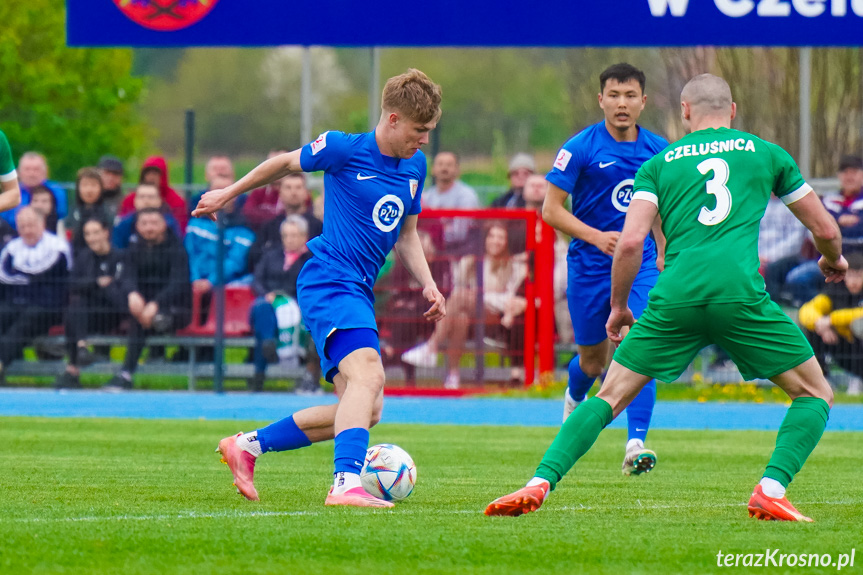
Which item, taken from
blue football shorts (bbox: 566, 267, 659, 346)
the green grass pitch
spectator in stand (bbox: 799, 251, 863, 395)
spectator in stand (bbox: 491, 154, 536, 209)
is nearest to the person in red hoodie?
spectator in stand (bbox: 491, 154, 536, 209)

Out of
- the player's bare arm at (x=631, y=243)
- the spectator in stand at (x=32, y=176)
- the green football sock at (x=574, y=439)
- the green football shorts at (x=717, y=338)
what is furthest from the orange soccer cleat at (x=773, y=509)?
the spectator in stand at (x=32, y=176)

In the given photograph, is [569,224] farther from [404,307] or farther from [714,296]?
[404,307]

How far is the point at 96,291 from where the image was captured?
15555 millimetres

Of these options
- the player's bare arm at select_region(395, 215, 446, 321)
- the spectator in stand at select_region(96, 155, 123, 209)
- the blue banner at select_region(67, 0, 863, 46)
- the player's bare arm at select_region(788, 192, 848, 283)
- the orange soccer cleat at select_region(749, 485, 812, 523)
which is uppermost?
the blue banner at select_region(67, 0, 863, 46)

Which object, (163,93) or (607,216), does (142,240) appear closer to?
(607,216)

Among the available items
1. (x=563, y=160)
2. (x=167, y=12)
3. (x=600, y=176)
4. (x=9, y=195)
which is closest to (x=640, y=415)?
(x=600, y=176)

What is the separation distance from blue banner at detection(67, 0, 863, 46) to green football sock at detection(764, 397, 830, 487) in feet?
36.9

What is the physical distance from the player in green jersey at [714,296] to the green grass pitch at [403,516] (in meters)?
0.35

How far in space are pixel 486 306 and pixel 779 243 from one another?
3.31 meters

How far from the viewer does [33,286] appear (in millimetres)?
15594

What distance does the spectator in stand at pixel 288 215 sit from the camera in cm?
1515

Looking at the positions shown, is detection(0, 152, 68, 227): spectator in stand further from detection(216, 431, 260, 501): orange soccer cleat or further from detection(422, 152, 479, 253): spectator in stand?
detection(216, 431, 260, 501): orange soccer cleat

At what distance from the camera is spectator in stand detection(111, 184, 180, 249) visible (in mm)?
15414

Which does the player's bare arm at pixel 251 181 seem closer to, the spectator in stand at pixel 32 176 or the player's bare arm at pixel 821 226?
the player's bare arm at pixel 821 226
